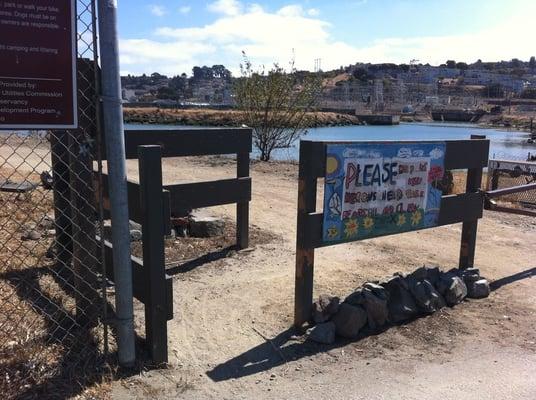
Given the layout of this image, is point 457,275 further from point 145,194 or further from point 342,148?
point 145,194

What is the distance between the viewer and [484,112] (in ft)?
507

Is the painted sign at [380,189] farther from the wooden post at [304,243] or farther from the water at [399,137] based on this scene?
the water at [399,137]

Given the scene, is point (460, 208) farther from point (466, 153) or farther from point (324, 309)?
point (324, 309)

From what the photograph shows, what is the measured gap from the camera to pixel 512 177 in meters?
11.4

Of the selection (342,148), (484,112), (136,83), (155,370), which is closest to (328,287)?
(342,148)

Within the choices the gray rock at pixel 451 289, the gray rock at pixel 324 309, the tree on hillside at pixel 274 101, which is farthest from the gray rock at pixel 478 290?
the tree on hillside at pixel 274 101

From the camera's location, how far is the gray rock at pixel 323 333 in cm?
425

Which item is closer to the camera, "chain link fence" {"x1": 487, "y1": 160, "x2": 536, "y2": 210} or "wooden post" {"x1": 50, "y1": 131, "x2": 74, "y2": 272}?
"wooden post" {"x1": 50, "y1": 131, "x2": 74, "y2": 272}

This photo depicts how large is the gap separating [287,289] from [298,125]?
1392 centimetres

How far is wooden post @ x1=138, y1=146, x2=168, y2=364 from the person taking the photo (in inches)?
134

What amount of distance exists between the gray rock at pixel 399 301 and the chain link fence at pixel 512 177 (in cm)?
659

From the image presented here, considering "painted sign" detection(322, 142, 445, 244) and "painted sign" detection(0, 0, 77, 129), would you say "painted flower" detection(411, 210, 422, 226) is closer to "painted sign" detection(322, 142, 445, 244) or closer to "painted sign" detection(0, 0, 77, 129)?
"painted sign" detection(322, 142, 445, 244)

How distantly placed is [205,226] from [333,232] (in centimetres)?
302

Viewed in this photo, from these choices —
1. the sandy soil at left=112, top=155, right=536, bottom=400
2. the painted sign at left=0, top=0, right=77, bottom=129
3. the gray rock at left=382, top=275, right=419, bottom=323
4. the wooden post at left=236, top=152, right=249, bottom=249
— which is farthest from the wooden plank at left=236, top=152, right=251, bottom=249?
the painted sign at left=0, top=0, right=77, bottom=129
